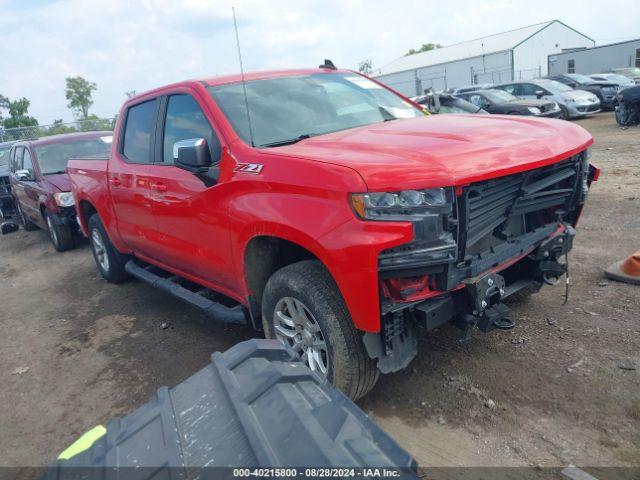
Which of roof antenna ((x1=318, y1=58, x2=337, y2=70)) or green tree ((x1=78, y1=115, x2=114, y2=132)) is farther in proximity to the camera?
green tree ((x1=78, y1=115, x2=114, y2=132))

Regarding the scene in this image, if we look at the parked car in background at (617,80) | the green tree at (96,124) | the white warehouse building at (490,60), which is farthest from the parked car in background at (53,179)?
the white warehouse building at (490,60)

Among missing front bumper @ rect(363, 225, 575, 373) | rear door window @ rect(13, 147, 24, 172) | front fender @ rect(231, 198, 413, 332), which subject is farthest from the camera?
rear door window @ rect(13, 147, 24, 172)

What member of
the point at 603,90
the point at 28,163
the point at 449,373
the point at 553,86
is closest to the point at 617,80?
the point at 603,90

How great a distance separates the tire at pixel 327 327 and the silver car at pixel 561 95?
17569 millimetres

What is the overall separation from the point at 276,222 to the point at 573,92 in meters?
19.1

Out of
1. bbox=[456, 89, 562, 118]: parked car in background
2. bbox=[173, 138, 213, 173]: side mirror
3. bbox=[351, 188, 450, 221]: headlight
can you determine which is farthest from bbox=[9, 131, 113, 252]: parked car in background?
bbox=[456, 89, 562, 118]: parked car in background

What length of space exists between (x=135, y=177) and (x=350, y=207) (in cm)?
267

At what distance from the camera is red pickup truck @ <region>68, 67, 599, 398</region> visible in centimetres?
249

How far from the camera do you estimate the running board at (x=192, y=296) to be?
362 centimetres

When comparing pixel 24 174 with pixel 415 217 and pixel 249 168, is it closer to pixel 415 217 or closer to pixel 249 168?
pixel 249 168

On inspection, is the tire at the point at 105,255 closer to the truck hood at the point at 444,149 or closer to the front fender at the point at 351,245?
the truck hood at the point at 444,149

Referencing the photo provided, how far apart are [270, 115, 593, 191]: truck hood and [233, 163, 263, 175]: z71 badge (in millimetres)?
153

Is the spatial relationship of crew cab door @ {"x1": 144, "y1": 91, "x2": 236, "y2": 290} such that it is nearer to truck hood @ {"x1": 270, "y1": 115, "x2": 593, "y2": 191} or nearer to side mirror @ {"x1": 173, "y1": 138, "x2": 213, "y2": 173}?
side mirror @ {"x1": 173, "y1": 138, "x2": 213, "y2": 173}

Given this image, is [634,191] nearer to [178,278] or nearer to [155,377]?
[178,278]
